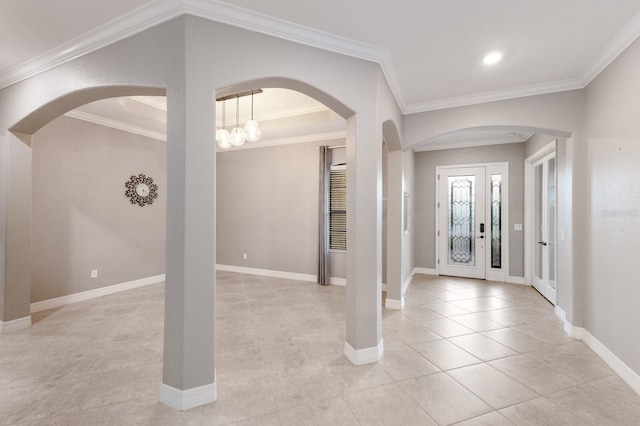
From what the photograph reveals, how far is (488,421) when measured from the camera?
194 cm

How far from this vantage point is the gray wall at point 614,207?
2395 mm

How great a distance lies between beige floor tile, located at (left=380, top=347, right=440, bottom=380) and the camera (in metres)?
2.52

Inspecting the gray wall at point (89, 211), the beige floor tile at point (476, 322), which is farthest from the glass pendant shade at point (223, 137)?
the beige floor tile at point (476, 322)

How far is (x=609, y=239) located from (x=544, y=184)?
250 cm

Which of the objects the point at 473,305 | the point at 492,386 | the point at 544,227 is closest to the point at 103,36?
the point at 492,386

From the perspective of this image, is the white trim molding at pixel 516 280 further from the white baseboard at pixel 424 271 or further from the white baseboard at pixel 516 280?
the white baseboard at pixel 424 271

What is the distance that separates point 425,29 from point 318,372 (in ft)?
10.2

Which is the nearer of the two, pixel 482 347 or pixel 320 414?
pixel 320 414

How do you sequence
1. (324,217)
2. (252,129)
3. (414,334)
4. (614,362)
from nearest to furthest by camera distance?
(614,362)
(414,334)
(252,129)
(324,217)

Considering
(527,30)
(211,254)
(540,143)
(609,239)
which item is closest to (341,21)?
(527,30)

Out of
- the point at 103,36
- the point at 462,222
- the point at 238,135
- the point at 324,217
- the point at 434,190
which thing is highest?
the point at 103,36

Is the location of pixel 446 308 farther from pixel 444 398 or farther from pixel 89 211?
pixel 89 211

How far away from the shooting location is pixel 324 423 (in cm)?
191

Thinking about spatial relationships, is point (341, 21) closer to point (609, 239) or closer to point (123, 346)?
point (609, 239)
